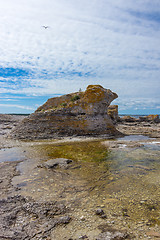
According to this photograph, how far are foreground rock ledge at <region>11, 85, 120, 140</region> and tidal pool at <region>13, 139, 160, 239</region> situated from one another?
1279 centimetres

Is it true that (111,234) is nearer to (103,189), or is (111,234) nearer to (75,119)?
(103,189)

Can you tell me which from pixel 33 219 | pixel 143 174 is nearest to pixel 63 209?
pixel 33 219

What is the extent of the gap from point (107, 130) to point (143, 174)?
17.1m

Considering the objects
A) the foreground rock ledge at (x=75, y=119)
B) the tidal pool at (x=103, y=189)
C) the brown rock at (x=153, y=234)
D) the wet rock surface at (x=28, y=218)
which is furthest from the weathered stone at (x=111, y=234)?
the foreground rock ledge at (x=75, y=119)

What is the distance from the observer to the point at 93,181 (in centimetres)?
779

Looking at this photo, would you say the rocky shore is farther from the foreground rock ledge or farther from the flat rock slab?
the foreground rock ledge

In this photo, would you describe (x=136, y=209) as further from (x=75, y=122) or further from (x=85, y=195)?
(x=75, y=122)

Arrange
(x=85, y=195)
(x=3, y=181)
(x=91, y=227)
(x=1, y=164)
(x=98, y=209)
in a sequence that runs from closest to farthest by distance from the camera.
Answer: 1. (x=91, y=227)
2. (x=98, y=209)
3. (x=85, y=195)
4. (x=3, y=181)
5. (x=1, y=164)

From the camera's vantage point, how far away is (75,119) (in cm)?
2506

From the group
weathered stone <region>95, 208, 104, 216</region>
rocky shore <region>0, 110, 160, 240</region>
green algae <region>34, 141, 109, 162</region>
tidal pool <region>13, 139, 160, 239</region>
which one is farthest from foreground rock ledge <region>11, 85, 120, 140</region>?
weathered stone <region>95, 208, 104, 216</region>

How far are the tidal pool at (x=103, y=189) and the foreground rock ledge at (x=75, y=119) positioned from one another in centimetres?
1279

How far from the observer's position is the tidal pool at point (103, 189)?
15.3ft

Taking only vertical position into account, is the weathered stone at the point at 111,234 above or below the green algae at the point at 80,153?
above

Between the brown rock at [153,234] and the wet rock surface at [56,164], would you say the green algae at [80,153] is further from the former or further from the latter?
the brown rock at [153,234]
